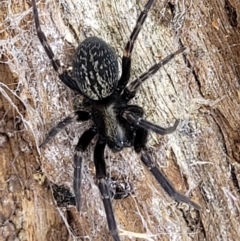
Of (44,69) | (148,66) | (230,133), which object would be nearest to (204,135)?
(230,133)

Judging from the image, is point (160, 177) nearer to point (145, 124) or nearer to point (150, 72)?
point (145, 124)

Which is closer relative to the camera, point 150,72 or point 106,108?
point 150,72

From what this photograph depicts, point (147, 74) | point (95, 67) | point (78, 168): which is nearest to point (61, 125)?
point (78, 168)

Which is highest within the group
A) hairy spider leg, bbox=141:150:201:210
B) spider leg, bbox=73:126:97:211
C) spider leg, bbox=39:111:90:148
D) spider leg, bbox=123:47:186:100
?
spider leg, bbox=123:47:186:100

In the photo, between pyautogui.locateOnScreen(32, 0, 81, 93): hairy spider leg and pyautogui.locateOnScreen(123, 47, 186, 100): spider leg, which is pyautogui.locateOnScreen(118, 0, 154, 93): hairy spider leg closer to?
pyautogui.locateOnScreen(123, 47, 186, 100): spider leg

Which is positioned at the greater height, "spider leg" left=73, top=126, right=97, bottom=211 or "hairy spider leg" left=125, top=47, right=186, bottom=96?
"hairy spider leg" left=125, top=47, right=186, bottom=96

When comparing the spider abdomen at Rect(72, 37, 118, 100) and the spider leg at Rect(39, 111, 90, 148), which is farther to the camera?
the spider leg at Rect(39, 111, 90, 148)

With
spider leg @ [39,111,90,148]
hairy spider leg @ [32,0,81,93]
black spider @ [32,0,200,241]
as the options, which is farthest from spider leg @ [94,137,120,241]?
hairy spider leg @ [32,0,81,93]

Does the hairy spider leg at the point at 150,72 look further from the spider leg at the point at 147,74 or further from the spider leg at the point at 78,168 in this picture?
the spider leg at the point at 78,168
